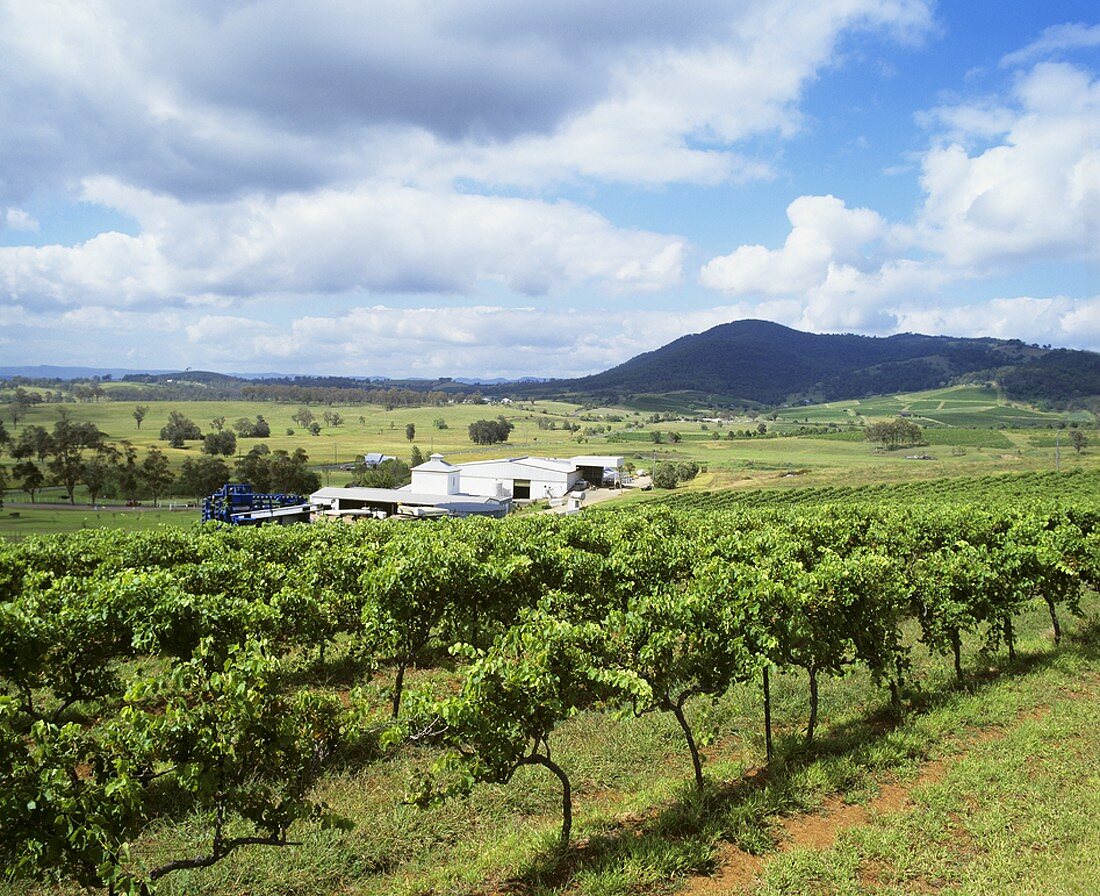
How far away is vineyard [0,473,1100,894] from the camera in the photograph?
768 centimetres

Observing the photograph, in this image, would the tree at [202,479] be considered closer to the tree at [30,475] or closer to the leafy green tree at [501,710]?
the tree at [30,475]

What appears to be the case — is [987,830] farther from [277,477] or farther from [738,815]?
[277,477]

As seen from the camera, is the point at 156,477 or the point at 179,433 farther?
the point at 179,433

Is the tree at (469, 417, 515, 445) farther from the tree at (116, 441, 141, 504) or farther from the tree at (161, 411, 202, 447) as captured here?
the tree at (116, 441, 141, 504)

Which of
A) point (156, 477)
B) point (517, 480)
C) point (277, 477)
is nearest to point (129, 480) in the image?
point (156, 477)

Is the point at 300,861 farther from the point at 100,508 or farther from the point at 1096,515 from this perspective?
the point at 100,508

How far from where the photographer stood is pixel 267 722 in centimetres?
805

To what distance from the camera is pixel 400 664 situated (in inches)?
650

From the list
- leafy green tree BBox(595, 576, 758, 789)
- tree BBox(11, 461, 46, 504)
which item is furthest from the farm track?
tree BBox(11, 461, 46, 504)

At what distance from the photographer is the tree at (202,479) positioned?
101938 millimetres

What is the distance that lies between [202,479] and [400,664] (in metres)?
99.7

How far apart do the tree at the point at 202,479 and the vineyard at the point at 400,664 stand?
87226 mm

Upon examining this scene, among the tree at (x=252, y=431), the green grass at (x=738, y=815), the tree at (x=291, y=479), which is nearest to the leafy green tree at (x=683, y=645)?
the green grass at (x=738, y=815)

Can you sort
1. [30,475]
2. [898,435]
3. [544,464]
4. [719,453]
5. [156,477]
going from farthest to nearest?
[898,435] → [719,453] → [544,464] → [156,477] → [30,475]
